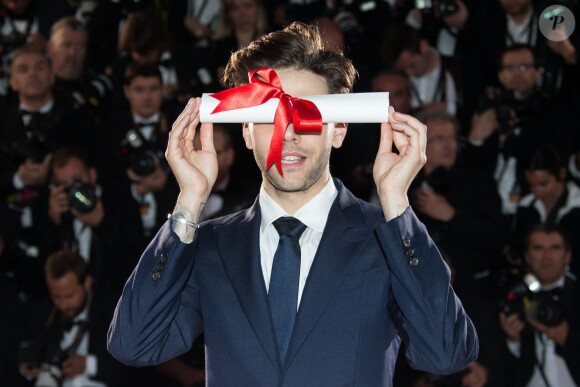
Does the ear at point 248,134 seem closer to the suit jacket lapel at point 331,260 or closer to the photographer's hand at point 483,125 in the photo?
the suit jacket lapel at point 331,260

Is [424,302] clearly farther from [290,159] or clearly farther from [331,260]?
[290,159]

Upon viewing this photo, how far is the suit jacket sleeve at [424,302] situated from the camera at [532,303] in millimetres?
2554

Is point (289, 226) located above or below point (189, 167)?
below

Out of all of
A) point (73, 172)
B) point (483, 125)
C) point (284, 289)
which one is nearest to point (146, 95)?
point (73, 172)

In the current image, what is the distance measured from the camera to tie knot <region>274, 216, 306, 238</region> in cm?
273

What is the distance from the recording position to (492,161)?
561cm

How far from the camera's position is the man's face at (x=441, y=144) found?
5426 millimetres

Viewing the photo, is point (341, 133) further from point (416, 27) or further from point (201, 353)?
point (416, 27)

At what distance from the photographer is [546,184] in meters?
5.39

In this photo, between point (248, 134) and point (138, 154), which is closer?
point (248, 134)

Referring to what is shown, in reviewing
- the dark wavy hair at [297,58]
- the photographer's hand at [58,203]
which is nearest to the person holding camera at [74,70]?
the photographer's hand at [58,203]

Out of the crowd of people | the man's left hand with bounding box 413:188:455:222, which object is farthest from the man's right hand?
the man's left hand with bounding box 413:188:455:222

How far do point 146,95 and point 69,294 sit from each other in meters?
1.14

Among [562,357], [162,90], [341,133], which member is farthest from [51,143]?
[341,133]
